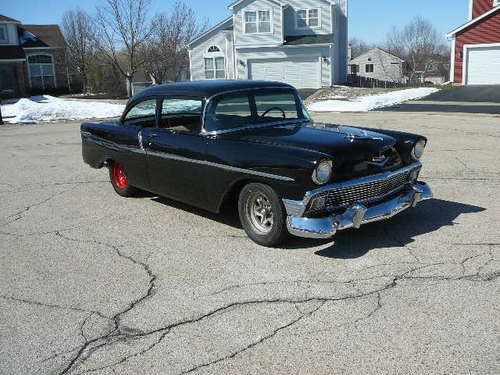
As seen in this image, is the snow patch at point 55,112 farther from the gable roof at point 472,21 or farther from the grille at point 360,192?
the gable roof at point 472,21

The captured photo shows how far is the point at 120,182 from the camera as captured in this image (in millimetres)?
7168

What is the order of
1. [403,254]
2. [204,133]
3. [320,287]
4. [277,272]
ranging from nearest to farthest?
[320,287]
[277,272]
[403,254]
[204,133]

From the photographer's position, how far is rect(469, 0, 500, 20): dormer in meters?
33.0

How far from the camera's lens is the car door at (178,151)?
5449 mm

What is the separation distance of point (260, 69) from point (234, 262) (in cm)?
3224

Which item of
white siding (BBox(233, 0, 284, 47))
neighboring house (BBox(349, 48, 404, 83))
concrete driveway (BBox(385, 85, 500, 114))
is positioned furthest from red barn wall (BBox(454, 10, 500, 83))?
neighboring house (BBox(349, 48, 404, 83))

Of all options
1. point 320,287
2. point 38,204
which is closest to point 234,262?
point 320,287

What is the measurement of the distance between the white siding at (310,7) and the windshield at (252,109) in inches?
1179

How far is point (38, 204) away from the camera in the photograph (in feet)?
23.1

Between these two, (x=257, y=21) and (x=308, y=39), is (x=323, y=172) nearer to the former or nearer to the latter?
(x=308, y=39)

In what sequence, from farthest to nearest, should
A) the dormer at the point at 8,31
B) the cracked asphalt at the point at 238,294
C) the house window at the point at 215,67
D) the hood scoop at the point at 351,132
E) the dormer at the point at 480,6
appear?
the dormer at the point at 8,31 < the house window at the point at 215,67 < the dormer at the point at 480,6 < the hood scoop at the point at 351,132 < the cracked asphalt at the point at 238,294

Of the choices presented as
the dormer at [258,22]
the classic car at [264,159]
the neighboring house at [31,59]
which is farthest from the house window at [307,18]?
the classic car at [264,159]

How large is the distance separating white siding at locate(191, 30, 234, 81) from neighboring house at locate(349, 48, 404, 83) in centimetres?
3275

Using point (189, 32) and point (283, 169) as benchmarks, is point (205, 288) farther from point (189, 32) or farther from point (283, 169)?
point (189, 32)
